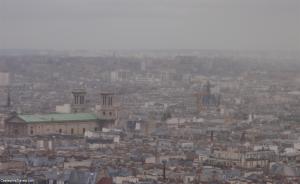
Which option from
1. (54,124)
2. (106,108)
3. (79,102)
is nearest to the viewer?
(54,124)

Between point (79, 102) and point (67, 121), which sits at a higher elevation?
point (79, 102)

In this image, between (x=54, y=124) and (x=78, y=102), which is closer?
(x=54, y=124)

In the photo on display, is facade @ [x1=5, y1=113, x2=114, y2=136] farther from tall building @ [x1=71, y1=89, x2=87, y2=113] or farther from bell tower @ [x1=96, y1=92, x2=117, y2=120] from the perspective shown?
tall building @ [x1=71, y1=89, x2=87, y2=113]

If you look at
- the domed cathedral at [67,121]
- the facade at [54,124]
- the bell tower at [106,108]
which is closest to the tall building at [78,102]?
the domed cathedral at [67,121]

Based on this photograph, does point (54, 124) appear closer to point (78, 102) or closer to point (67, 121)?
point (67, 121)

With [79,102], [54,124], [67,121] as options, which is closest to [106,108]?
[79,102]

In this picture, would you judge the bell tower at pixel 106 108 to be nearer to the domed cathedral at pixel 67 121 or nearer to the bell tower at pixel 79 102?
the domed cathedral at pixel 67 121

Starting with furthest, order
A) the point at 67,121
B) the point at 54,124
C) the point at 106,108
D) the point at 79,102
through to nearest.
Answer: the point at 79,102
the point at 106,108
the point at 67,121
the point at 54,124

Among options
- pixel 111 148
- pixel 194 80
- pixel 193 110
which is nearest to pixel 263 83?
pixel 193 110

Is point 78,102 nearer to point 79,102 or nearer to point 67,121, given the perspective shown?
point 79,102
